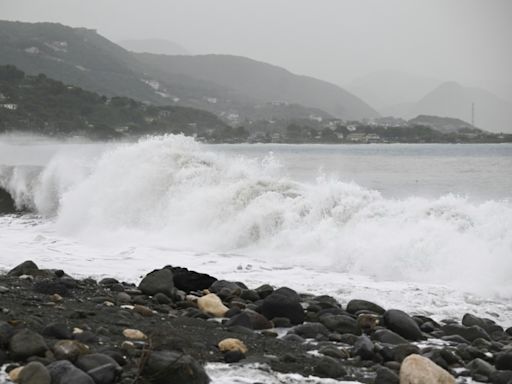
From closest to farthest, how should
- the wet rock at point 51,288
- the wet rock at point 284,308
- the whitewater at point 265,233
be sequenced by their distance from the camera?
1. the wet rock at point 284,308
2. the wet rock at point 51,288
3. the whitewater at point 265,233

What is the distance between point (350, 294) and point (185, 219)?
24.0ft

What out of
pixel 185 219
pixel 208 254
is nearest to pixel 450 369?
pixel 208 254

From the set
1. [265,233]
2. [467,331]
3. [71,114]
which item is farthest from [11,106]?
[467,331]

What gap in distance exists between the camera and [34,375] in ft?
15.8

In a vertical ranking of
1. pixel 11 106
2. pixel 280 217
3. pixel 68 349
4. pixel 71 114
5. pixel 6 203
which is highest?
pixel 11 106

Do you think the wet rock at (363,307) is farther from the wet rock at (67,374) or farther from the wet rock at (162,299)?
the wet rock at (67,374)

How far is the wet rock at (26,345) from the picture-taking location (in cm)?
528

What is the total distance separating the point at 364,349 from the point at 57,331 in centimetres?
303

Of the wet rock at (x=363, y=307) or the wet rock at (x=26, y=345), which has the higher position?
the wet rock at (x=26, y=345)

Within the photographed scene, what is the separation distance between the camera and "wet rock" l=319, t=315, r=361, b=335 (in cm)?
732

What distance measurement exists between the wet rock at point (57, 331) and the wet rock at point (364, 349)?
2848 millimetres

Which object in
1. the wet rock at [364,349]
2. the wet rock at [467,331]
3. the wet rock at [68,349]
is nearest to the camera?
the wet rock at [68,349]

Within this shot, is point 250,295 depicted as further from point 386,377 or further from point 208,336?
point 386,377

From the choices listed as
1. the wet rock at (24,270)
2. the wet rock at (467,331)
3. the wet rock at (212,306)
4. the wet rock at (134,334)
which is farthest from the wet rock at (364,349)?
the wet rock at (24,270)
